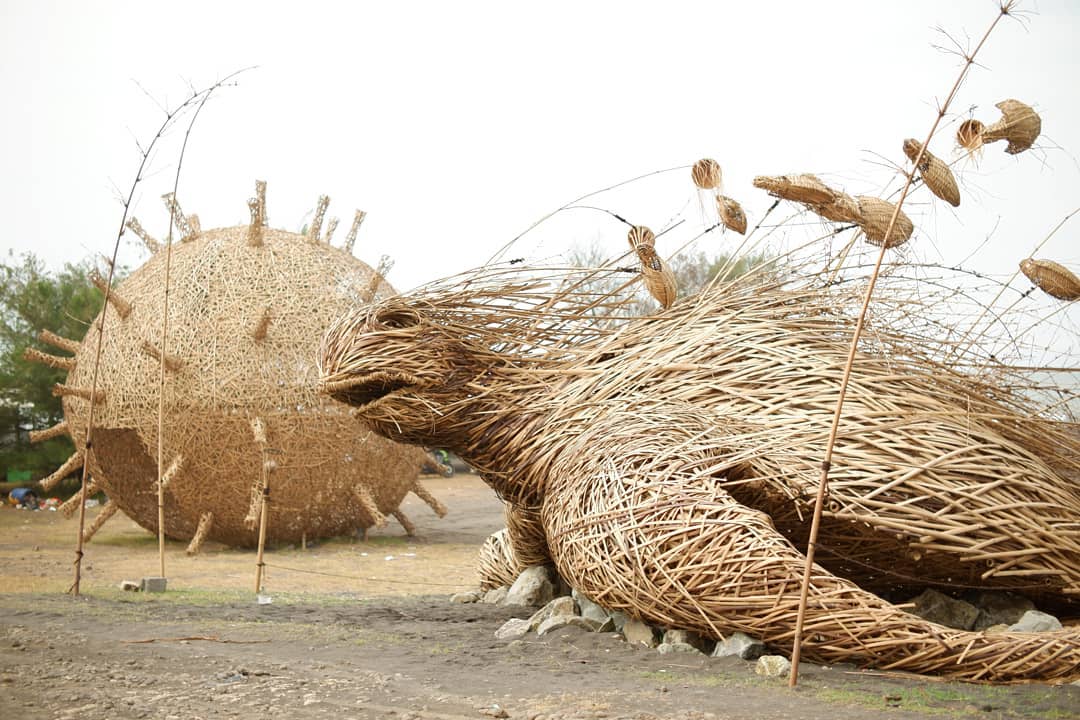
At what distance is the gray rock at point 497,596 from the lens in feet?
22.0

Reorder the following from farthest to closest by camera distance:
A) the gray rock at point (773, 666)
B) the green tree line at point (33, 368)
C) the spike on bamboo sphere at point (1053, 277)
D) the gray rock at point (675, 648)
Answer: the green tree line at point (33, 368), the spike on bamboo sphere at point (1053, 277), the gray rock at point (675, 648), the gray rock at point (773, 666)

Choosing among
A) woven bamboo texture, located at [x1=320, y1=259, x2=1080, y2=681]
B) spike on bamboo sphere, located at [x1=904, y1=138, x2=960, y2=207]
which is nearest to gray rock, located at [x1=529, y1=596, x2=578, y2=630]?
woven bamboo texture, located at [x1=320, y1=259, x2=1080, y2=681]

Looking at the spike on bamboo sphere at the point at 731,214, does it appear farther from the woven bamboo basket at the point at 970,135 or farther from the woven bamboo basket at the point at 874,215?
the woven bamboo basket at the point at 970,135

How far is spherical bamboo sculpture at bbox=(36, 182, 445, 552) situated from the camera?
420 inches

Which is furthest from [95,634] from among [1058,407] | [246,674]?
[1058,407]

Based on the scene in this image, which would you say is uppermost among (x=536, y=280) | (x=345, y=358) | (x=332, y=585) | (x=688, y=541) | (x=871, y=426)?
(x=536, y=280)

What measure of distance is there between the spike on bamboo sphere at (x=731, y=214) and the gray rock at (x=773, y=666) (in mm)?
2726

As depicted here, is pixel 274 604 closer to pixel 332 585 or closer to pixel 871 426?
pixel 332 585

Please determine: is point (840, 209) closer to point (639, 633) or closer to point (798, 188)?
point (798, 188)

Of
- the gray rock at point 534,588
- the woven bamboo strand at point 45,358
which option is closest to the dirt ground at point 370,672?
the gray rock at point 534,588

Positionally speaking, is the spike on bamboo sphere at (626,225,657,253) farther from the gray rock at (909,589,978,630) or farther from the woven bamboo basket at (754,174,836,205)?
the gray rock at (909,589,978,630)

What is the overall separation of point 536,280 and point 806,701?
3.05m

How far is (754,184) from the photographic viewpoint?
5.05 metres

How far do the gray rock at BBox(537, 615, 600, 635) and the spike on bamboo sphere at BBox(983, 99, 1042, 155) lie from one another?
283cm
